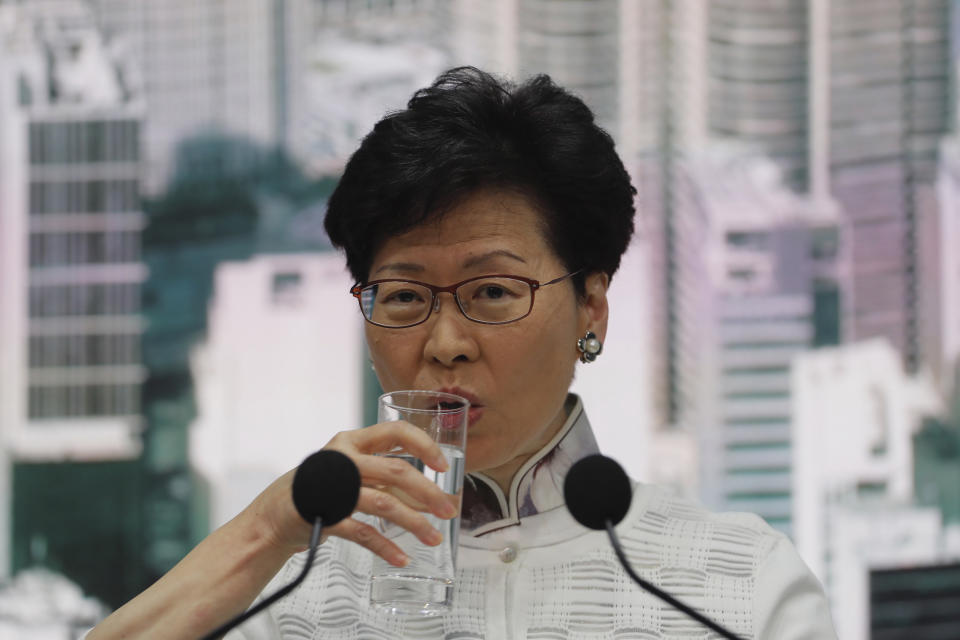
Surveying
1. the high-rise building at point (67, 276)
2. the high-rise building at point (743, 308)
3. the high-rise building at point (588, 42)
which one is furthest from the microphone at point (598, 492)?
the high-rise building at point (67, 276)

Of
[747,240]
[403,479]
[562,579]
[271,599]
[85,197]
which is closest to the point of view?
[271,599]

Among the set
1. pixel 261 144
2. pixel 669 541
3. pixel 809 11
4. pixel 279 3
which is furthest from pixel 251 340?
pixel 669 541

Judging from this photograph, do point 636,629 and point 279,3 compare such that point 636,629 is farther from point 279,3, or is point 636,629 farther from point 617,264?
point 279,3

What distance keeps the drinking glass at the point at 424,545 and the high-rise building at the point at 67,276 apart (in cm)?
273

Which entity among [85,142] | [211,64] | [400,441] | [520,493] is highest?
[211,64]

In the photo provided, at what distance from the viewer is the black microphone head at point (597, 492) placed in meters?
1.19

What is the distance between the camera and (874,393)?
380cm

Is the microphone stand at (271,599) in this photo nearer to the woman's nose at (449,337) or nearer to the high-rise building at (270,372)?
the woman's nose at (449,337)

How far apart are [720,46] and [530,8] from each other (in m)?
0.64

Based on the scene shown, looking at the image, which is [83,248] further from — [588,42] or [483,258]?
[483,258]

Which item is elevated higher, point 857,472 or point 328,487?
point 328,487

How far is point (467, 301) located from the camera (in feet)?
4.89

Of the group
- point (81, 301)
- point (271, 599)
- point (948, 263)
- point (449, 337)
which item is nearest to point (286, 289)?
point (81, 301)

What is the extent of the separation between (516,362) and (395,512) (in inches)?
13.2
